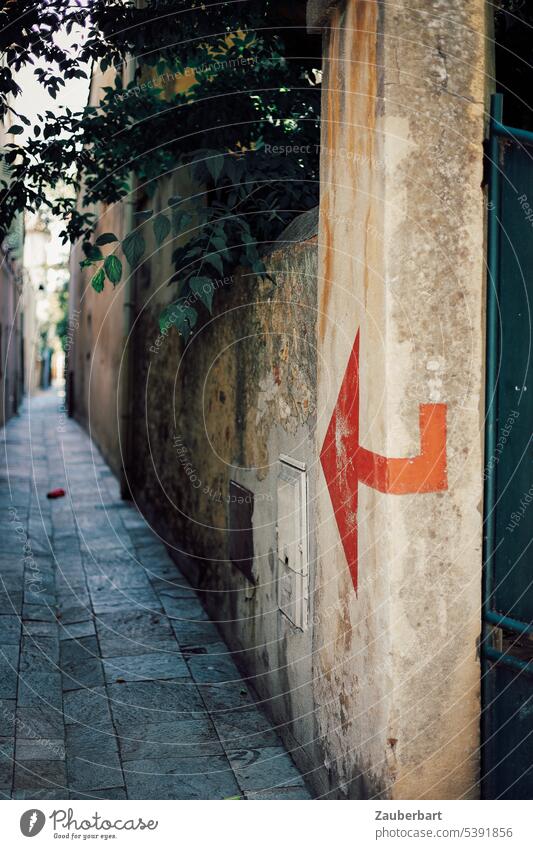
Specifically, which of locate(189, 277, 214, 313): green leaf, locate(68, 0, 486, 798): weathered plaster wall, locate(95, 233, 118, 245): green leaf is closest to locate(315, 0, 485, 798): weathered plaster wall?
locate(68, 0, 486, 798): weathered plaster wall

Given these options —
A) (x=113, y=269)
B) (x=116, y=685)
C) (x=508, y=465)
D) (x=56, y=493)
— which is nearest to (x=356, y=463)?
(x=508, y=465)

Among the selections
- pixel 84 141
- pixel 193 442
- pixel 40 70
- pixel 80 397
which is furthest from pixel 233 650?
pixel 80 397

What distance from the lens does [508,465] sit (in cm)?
264

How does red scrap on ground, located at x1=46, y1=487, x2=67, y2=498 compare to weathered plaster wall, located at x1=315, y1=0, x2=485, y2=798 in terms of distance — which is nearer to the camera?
weathered plaster wall, located at x1=315, y1=0, x2=485, y2=798

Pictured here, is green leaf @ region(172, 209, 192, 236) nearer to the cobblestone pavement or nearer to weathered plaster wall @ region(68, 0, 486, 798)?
weathered plaster wall @ region(68, 0, 486, 798)

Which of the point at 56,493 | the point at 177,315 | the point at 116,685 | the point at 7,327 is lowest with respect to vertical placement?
the point at 116,685

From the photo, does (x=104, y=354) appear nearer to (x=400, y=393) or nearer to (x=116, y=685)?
(x=116, y=685)

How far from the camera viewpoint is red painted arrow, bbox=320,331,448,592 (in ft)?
8.32

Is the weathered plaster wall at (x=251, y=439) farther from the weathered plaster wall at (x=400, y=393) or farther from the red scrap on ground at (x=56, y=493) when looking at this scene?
the red scrap on ground at (x=56, y=493)

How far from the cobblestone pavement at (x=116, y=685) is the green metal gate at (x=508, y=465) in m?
1.09

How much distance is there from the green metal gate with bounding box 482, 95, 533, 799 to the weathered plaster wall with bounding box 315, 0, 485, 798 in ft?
0.15

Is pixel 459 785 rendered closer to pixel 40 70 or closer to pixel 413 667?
pixel 413 667

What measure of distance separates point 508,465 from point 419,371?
0.44 meters

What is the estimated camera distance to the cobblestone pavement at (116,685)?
343 centimetres
